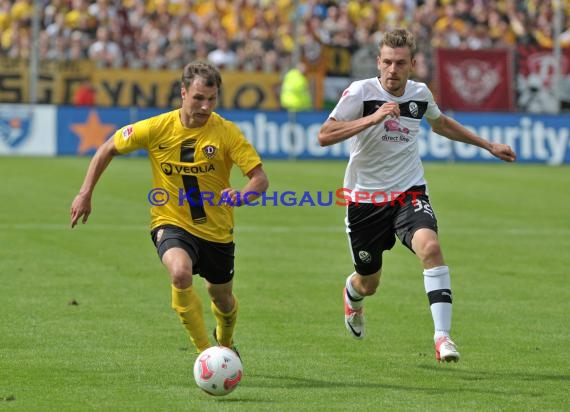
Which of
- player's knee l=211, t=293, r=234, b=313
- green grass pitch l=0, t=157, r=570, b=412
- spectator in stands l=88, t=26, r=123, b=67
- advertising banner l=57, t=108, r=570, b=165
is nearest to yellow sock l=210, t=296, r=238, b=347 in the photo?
player's knee l=211, t=293, r=234, b=313

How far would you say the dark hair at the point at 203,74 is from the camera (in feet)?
26.7

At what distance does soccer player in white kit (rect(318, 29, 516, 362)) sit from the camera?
9086 mm

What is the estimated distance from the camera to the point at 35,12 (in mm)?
28625

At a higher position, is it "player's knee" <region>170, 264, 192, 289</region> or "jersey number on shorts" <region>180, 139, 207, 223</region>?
"jersey number on shorts" <region>180, 139, 207, 223</region>

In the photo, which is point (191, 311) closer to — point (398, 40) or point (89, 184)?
point (89, 184)

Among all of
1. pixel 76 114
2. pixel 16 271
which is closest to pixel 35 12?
pixel 76 114

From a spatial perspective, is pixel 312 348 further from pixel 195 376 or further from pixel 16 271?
pixel 16 271

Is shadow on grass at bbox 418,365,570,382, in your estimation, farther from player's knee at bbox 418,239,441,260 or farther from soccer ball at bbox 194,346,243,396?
soccer ball at bbox 194,346,243,396

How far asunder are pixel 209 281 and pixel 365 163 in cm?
161

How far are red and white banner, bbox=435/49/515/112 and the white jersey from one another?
78.0 feet

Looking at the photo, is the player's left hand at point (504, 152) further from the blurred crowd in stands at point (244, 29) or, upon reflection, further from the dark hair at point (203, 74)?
the blurred crowd in stands at point (244, 29)

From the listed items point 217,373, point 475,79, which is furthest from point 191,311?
point 475,79

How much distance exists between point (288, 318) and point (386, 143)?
6.92 feet

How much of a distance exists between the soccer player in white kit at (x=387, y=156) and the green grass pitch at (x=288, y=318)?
0.82 meters
